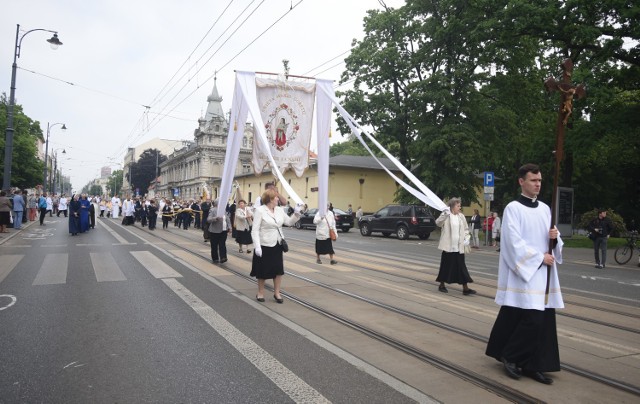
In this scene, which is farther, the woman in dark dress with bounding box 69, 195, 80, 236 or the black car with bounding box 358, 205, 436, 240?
the black car with bounding box 358, 205, 436, 240

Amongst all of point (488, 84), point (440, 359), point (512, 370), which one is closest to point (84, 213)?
point (440, 359)

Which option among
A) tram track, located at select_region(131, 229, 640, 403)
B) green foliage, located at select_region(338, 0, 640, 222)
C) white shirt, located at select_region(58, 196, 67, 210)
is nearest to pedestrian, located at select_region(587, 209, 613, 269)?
green foliage, located at select_region(338, 0, 640, 222)

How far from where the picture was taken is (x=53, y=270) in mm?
10062

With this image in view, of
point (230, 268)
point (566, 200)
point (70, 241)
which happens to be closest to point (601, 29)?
point (566, 200)

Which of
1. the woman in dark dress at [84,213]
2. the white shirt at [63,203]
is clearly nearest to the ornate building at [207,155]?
the white shirt at [63,203]

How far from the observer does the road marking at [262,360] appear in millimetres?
3849

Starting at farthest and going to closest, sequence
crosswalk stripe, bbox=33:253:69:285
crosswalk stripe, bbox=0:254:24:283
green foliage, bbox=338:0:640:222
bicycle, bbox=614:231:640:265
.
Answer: green foliage, bbox=338:0:640:222 < bicycle, bbox=614:231:640:265 < crosswalk stripe, bbox=0:254:24:283 < crosswalk stripe, bbox=33:253:69:285

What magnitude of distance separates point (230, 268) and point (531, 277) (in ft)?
26.3

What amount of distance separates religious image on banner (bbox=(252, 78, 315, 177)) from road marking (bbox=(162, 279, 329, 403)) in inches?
164

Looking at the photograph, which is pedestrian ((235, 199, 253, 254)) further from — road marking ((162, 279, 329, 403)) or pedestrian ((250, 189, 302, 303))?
road marking ((162, 279, 329, 403))

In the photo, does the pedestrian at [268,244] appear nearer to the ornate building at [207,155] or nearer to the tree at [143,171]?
the ornate building at [207,155]

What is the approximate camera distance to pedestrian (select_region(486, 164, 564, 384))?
4230mm

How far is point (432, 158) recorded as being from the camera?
89.6ft

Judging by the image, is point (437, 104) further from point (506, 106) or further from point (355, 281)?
point (355, 281)
